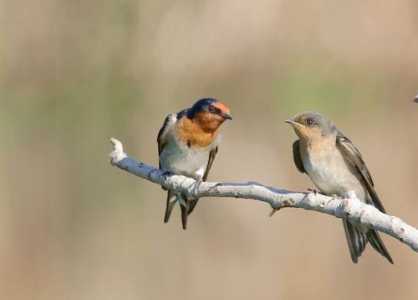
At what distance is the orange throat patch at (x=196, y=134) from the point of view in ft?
11.7

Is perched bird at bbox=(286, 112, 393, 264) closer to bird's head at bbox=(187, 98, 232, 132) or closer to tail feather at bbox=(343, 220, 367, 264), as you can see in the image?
tail feather at bbox=(343, 220, 367, 264)

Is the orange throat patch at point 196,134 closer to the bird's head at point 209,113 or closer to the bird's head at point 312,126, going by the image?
the bird's head at point 209,113

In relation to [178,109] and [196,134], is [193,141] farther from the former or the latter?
[178,109]

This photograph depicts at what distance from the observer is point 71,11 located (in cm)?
593

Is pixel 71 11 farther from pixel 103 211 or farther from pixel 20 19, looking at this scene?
pixel 103 211

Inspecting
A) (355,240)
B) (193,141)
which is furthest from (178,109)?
(355,240)

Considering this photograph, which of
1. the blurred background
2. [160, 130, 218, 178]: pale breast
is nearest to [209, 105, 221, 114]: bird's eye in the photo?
[160, 130, 218, 178]: pale breast

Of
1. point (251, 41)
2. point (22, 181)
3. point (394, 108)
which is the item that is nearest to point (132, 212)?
point (22, 181)

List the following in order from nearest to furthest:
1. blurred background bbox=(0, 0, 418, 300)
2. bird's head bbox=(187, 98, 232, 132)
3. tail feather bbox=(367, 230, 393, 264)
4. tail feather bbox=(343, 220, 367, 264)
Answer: tail feather bbox=(367, 230, 393, 264), tail feather bbox=(343, 220, 367, 264), bird's head bbox=(187, 98, 232, 132), blurred background bbox=(0, 0, 418, 300)

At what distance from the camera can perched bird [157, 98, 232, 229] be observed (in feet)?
11.5

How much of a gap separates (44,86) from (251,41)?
3.70 feet

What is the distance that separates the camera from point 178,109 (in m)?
5.42

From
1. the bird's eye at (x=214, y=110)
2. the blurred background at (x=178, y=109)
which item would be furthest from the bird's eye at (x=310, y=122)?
the blurred background at (x=178, y=109)

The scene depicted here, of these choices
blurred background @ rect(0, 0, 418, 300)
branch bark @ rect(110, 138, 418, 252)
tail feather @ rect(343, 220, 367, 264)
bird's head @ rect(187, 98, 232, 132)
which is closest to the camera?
branch bark @ rect(110, 138, 418, 252)
